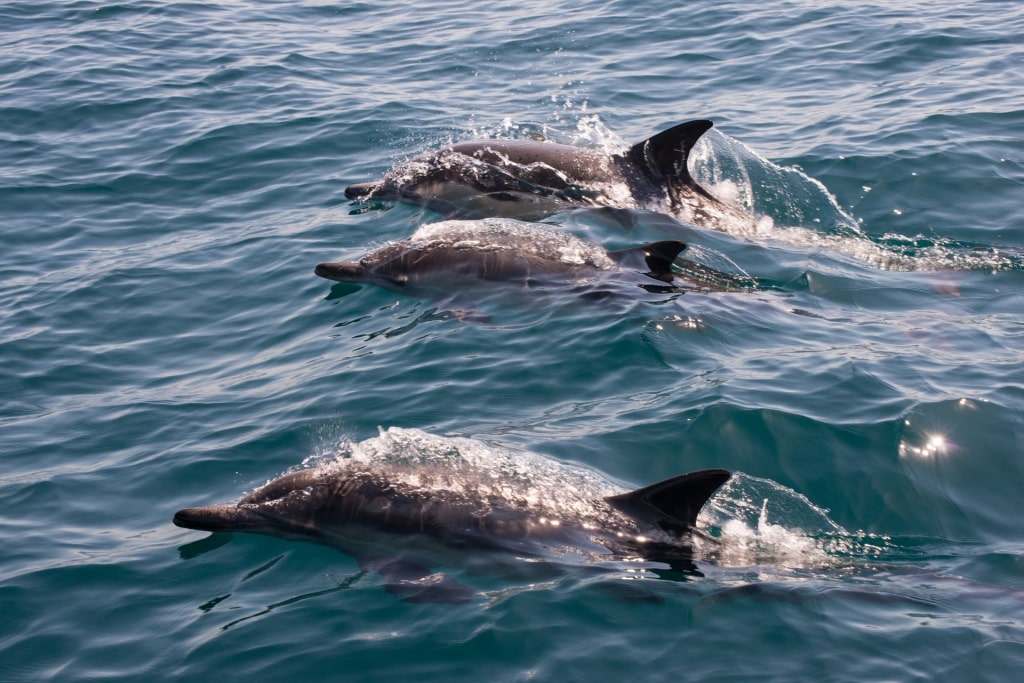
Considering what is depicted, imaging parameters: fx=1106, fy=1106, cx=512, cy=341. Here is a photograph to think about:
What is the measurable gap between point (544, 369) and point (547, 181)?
474cm

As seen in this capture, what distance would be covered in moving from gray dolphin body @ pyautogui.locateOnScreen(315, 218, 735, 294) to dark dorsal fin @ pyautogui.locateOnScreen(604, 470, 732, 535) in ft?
13.6

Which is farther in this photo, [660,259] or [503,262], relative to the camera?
[503,262]

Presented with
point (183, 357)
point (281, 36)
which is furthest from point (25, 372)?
point (281, 36)

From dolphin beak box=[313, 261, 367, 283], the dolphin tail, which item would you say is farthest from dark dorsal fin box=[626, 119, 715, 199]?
dolphin beak box=[313, 261, 367, 283]

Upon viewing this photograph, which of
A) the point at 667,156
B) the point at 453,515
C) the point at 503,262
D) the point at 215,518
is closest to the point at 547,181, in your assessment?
the point at 667,156

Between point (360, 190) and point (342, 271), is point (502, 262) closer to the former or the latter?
point (342, 271)

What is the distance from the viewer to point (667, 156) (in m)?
13.7

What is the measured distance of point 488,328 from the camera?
36.8 feet

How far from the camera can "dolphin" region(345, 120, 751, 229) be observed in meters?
13.6

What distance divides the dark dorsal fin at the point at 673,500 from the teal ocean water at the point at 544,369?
1.04 ft

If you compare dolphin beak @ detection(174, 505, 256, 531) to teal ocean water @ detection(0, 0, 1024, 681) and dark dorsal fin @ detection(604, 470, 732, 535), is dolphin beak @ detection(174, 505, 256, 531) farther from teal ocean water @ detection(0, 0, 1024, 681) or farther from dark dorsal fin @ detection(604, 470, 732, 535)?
dark dorsal fin @ detection(604, 470, 732, 535)

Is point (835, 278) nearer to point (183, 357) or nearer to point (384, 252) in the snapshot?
point (384, 252)

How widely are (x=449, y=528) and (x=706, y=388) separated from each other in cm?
296

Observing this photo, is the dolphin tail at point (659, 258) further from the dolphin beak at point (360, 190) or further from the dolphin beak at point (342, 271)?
the dolphin beak at point (360, 190)
